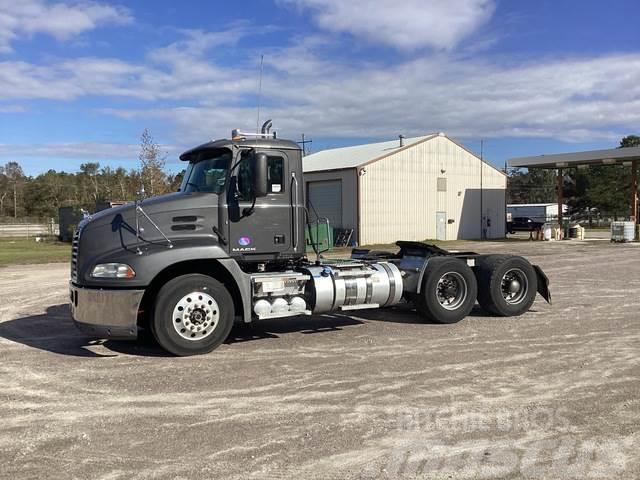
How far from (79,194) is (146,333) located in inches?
2735

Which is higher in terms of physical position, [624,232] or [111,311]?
[624,232]

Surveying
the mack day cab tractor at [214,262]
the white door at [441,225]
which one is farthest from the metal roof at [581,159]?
the mack day cab tractor at [214,262]

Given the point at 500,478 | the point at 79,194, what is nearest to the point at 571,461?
the point at 500,478

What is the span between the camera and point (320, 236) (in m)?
9.49

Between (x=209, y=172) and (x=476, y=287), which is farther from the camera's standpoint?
(x=476, y=287)

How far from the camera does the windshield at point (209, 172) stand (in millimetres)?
8219

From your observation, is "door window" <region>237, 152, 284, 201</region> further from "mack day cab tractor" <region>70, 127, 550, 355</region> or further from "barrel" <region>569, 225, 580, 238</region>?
"barrel" <region>569, 225, 580, 238</region>

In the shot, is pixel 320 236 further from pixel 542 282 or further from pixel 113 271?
pixel 542 282

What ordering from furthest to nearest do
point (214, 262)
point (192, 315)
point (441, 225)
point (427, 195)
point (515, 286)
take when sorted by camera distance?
point (441, 225) < point (427, 195) < point (515, 286) < point (214, 262) < point (192, 315)

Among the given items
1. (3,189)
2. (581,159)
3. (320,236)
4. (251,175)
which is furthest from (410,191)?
(3,189)

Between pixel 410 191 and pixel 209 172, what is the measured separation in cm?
3079

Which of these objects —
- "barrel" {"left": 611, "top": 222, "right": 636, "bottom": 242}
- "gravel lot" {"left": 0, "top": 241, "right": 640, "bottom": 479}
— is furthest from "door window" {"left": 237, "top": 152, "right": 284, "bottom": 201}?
"barrel" {"left": 611, "top": 222, "right": 636, "bottom": 242}

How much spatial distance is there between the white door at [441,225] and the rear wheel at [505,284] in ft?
96.5

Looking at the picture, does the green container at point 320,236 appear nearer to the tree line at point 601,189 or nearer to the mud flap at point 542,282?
the mud flap at point 542,282
